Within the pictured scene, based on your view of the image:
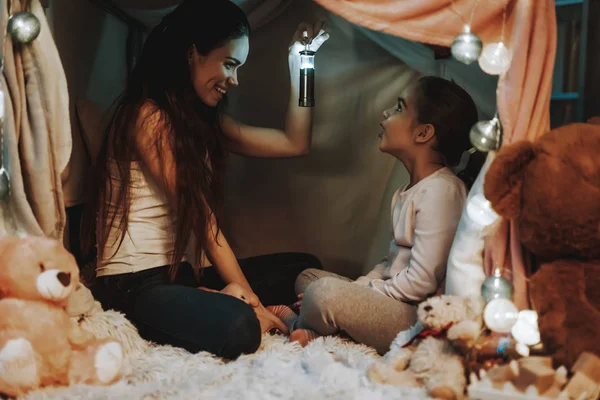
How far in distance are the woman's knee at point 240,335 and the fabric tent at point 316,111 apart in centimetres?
63

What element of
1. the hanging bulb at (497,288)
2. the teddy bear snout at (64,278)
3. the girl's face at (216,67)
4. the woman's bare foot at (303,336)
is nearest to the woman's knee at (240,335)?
the woman's bare foot at (303,336)

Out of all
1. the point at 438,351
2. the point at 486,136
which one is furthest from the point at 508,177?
the point at 438,351

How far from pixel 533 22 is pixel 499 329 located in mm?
628

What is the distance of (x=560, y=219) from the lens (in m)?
1.14

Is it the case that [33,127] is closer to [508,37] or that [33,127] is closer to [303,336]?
[303,336]

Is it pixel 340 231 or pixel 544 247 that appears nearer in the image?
pixel 544 247

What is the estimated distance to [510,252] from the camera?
1288 millimetres

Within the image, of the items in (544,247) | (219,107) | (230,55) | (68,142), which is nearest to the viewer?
(544,247)

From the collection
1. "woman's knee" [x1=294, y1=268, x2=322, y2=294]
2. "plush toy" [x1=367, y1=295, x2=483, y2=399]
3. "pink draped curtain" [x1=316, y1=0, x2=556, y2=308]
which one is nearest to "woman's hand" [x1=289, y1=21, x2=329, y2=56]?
"pink draped curtain" [x1=316, y1=0, x2=556, y2=308]

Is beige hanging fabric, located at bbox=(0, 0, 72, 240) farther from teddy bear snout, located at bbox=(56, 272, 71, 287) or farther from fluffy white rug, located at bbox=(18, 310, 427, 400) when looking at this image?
fluffy white rug, located at bbox=(18, 310, 427, 400)

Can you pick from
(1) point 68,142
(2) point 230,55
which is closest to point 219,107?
(2) point 230,55

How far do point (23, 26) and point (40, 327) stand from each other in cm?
61

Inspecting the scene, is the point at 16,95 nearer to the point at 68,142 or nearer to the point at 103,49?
the point at 68,142

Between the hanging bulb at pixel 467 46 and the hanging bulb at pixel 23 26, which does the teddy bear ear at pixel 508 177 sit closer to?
the hanging bulb at pixel 467 46
